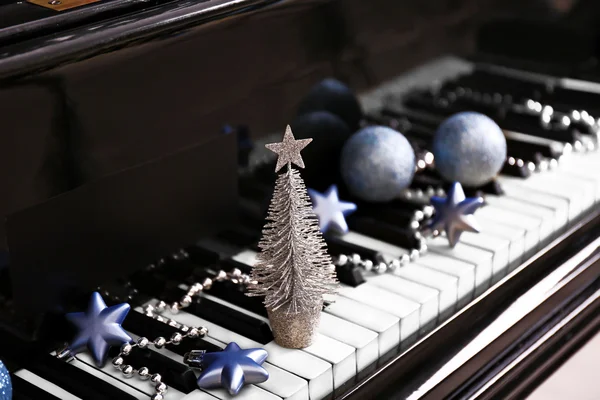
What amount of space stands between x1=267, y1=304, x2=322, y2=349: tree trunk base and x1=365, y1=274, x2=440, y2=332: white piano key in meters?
0.18

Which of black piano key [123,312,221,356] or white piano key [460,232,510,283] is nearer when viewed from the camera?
black piano key [123,312,221,356]

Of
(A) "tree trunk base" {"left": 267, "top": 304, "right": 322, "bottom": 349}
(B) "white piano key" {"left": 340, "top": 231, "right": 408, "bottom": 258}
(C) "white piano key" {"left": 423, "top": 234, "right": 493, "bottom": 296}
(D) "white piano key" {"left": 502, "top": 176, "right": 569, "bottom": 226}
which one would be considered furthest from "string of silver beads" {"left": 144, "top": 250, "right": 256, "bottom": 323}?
(D) "white piano key" {"left": 502, "top": 176, "right": 569, "bottom": 226}

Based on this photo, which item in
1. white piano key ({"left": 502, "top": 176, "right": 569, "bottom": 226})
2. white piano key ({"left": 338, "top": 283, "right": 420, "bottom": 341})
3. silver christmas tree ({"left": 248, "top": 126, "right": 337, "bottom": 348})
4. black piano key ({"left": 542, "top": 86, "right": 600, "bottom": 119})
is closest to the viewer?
silver christmas tree ({"left": 248, "top": 126, "right": 337, "bottom": 348})

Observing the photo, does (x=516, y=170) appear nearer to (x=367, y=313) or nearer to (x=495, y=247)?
(x=495, y=247)

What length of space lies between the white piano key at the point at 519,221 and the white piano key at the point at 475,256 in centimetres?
11

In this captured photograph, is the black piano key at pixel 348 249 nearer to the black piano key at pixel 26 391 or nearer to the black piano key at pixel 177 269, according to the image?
the black piano key at pixel 177 269

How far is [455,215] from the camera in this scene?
4.81ft

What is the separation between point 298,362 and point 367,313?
0.52 ft

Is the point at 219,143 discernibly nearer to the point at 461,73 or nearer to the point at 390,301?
the point at 390,301

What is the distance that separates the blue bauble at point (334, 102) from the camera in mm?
1608

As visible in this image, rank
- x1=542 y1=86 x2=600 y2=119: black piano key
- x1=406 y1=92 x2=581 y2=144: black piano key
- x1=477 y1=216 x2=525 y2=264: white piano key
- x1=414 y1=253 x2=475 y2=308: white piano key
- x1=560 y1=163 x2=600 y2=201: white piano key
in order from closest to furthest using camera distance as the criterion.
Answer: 1. x1=414 y1=253 x2=475 y2=308: white piano key
2. x1=477 y1=216 x2=525 y2=264: white piano key
3. x1=560 y1=163 x2=600 y2=201: white piano key
4. x1=406 y1=92 x2=581 y2=144: black piano key
5. x1=542 y1=86 x2=600 y2=119: black piano key

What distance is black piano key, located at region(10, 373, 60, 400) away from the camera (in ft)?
3.63

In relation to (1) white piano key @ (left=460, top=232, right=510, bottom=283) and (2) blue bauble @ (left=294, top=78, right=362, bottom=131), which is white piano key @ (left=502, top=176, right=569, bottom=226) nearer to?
(1) white piano key @ (left=460, top=232, right=510, bottom=283)

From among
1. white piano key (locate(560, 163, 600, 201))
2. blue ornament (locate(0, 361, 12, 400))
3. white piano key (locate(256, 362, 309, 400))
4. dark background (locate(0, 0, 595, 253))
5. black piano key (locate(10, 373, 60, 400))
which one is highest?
dark background (locate(0, 0, 595, 253))
